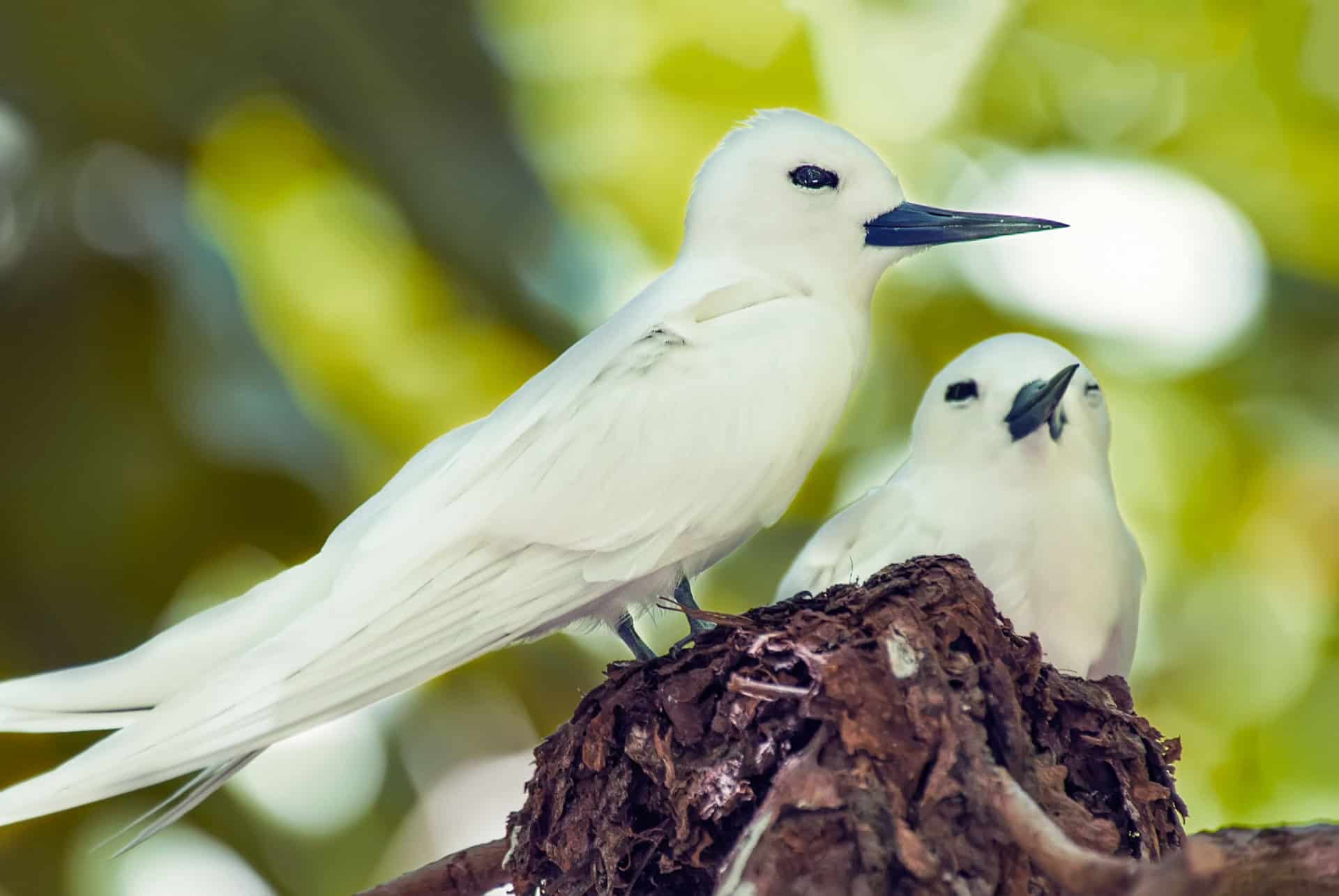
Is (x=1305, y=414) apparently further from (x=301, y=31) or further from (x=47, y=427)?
(x=47, y=427)

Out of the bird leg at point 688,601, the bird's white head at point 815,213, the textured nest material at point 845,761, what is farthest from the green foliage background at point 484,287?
the textured nest material at point 845,761

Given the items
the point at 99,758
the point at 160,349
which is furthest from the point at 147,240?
the point at 99,758

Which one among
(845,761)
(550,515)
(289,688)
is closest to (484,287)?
(550,515)

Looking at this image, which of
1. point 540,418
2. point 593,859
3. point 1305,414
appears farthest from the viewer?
point 1305,414

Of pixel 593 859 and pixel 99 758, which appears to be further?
pixel 593 859

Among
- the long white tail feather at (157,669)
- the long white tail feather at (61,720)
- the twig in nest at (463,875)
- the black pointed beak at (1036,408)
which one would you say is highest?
the black pointed beak at (1036,408)

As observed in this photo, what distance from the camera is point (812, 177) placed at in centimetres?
334

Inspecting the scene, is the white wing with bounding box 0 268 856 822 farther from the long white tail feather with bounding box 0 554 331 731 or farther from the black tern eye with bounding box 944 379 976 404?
the black tern eye with bounding box 944 379 976 404

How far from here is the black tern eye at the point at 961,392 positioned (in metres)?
3.67

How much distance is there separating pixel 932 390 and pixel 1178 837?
4.36 ft

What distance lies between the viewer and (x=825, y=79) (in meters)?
5.57

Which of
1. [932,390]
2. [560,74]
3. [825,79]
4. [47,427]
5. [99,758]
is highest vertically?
Result: [560,74]

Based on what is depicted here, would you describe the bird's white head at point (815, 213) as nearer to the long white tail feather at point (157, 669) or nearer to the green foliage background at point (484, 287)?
the long white tail feather at point (157, 669)

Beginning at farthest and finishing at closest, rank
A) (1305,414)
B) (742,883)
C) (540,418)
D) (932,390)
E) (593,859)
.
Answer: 1. (1305,414)
2. (932,390)
3. (540,418)
4. (593,859)
5. (742,883)
